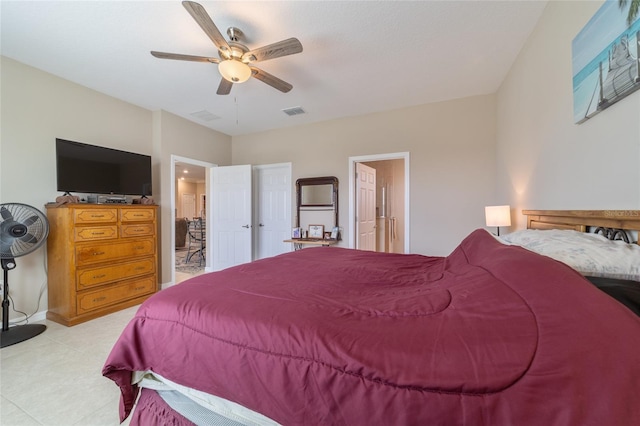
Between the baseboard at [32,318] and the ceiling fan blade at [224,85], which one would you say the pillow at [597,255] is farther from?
the baseboard at [32,318]

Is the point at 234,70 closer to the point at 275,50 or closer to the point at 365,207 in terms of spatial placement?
the point at 275,50

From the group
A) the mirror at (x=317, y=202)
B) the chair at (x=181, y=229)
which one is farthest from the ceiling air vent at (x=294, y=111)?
the chair at (x=181, y=229)

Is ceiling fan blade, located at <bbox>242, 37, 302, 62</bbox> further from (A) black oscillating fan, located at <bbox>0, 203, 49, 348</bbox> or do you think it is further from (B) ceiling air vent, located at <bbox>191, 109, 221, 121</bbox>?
(A) black oscillating fan, located at <bbox>0, 203, 49, 348</bbox>

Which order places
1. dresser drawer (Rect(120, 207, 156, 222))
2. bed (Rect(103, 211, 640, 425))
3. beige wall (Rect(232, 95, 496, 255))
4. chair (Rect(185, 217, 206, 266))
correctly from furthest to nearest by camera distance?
chair (Rect(185, 217, 206, 266)) → beige wall (Rect(232, 95, 496, 255)) → dresser drawer (Rect(120, 207, 156, 222)) → bed (Rect(103, 211, 640, 425))

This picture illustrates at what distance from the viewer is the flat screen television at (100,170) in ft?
8.98

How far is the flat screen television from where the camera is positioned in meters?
2.74

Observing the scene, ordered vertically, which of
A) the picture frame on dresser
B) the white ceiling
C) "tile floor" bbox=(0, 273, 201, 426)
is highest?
the white ceiling

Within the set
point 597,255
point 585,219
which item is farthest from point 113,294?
point 585,219

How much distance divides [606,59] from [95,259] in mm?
4367

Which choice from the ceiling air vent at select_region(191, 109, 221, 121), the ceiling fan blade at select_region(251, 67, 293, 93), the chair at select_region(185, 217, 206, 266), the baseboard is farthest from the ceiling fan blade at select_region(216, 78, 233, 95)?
the chair at select_region(185, 217, 206, 266)

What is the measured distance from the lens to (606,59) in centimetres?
121

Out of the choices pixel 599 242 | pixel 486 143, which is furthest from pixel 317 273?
pixel 486 143

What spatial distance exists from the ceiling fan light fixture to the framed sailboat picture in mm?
2193

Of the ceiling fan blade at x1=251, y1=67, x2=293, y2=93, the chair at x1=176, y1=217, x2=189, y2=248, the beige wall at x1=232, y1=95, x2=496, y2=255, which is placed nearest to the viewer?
the ceiling fan blade at x1=251, y1=67, x2=293, y2=93
